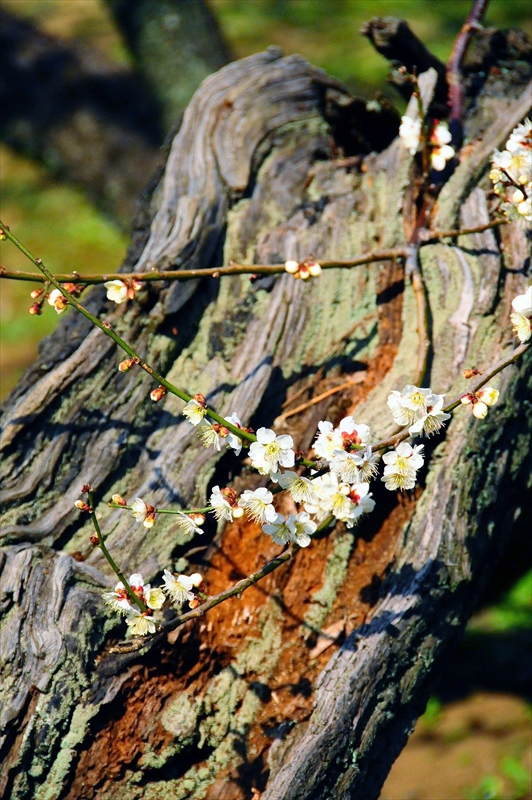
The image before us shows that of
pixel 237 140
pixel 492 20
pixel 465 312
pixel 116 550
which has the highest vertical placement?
pixel 492 20

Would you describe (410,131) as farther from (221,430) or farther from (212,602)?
(212,602)

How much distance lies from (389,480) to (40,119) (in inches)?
208

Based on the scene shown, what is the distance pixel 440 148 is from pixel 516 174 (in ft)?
1.37

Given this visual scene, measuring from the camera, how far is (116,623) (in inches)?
73.1

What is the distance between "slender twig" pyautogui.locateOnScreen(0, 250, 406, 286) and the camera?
1.87m

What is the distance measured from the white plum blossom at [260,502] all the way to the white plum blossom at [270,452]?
0.05 m

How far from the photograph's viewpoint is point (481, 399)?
1750mm

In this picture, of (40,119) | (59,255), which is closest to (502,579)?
(59,255)

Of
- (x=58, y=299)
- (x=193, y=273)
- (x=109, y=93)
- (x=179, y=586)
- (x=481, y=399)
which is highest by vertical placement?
(x=109, y=93)

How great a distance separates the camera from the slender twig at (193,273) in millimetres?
1868

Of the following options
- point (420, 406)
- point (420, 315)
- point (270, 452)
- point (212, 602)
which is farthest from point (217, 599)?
point (420, 315)

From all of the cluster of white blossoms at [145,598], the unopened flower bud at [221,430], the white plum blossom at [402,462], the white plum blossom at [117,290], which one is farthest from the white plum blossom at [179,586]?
the white plum blossom at [117,290]

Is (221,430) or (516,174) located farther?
(516,174)

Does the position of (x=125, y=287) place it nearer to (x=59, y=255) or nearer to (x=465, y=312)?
(x=465, y=312)
